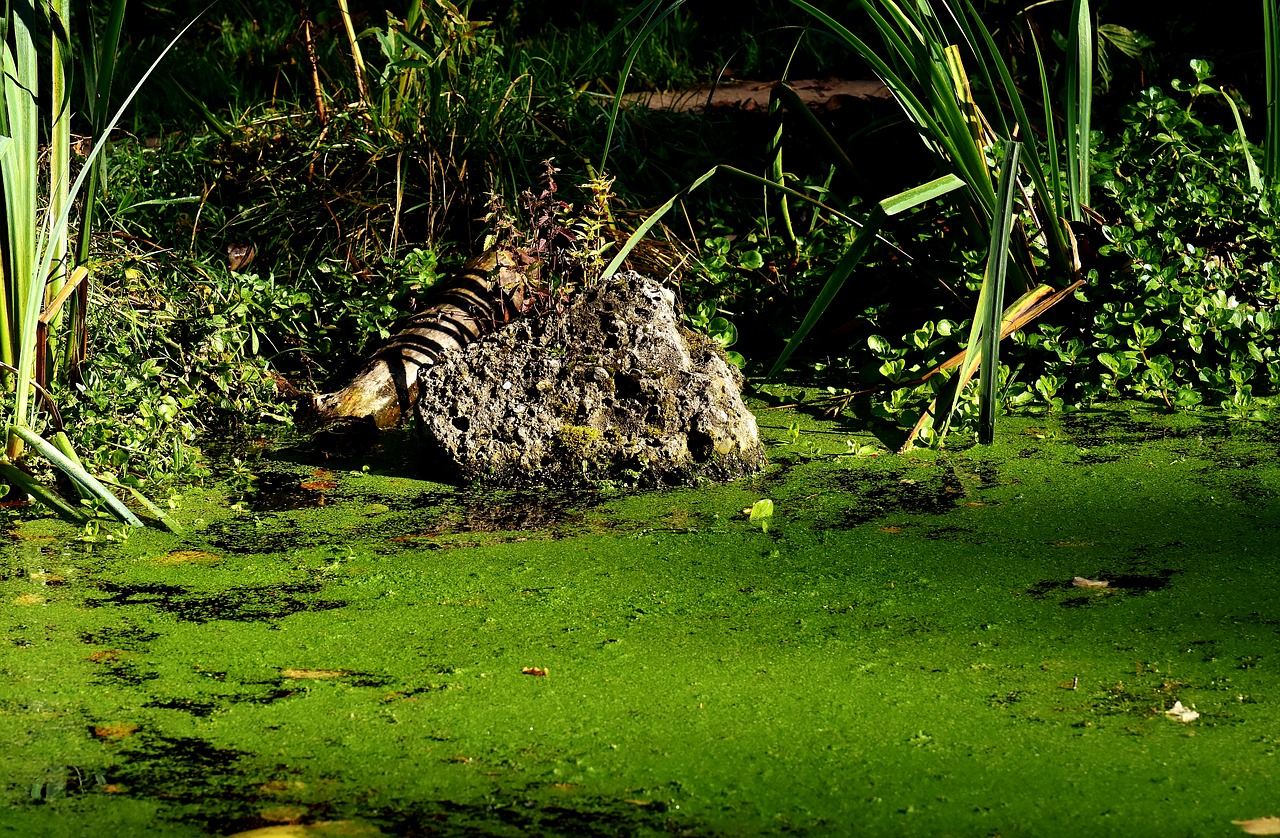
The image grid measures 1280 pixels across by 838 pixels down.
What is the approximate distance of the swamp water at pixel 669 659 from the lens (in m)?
1.24

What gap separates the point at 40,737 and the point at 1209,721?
4.27ft

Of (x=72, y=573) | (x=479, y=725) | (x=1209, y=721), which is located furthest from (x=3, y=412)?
(x=1209, y=721)

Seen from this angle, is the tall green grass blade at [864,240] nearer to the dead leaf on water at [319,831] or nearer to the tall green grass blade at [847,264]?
the tall green grass blade at [847,264]

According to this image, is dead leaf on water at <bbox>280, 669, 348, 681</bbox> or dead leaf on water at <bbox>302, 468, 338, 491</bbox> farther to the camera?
dead leaf on water at <bbox>302, 468, 338, 491</bbox>

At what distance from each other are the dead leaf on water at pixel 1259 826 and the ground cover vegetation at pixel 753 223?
86 cm

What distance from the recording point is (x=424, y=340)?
3.02 meters

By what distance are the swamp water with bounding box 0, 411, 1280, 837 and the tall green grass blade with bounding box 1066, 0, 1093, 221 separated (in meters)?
0.75

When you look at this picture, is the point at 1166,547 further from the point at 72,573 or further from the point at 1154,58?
the point at 1154,58

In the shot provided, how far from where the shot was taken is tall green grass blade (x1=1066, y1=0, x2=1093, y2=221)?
8.69 feet

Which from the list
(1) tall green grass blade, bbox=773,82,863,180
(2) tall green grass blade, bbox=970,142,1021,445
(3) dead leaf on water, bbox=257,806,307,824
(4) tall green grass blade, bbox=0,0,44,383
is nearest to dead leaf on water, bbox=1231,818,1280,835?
(2) tall green grass blade, bbox=970,142,1021,445

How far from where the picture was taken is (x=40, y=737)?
4.47 ft

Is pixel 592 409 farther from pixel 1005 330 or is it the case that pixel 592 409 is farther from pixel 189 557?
pixel 1005 330

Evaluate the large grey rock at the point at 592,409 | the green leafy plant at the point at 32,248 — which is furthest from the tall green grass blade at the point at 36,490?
the large grey rock at the point at 592,409

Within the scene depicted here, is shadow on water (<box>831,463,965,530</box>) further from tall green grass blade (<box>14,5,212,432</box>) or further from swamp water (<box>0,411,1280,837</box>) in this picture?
tall green grass blade (<box>14,5,212,432</box>)
